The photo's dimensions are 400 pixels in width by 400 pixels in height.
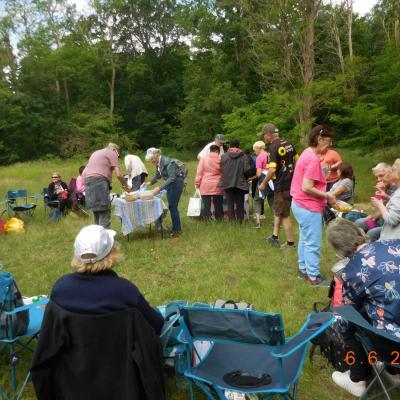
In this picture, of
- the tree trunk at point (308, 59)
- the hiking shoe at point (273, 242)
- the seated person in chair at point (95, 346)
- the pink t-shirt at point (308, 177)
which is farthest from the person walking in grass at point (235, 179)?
the tree trunk at point (308, 59)

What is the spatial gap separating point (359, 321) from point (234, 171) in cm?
462

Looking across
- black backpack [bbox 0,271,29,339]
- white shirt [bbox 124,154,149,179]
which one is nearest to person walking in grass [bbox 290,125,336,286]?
black backpack [bbox 0,271,29,339]

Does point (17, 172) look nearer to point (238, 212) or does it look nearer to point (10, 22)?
point (238, 212)

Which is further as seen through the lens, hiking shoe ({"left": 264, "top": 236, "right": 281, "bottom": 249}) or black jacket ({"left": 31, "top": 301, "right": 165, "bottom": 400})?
hiking shoe ({"left": 264, "top": 236, "right": 281, "bottom": 249})

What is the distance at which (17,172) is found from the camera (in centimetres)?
2066

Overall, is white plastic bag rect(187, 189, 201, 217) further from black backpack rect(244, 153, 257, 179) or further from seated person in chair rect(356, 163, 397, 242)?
seated person in chair rect(356, 163, 397, 242)

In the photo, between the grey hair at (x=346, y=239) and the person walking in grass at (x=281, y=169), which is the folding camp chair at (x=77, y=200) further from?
the grey hair at (x=346, y=239)

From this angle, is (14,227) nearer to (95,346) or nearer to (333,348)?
(95,346)

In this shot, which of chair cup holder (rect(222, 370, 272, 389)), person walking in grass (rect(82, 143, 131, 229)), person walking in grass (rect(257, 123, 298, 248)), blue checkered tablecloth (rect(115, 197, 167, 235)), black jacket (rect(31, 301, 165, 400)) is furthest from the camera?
blue checkered tablecloth (rect(115, 197, 167, 235))

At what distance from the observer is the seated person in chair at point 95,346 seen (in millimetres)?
2010

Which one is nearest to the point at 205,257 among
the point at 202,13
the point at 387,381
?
the point at 387,381

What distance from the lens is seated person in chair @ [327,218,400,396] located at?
93.6 inches

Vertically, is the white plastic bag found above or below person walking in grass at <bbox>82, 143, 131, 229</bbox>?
below
